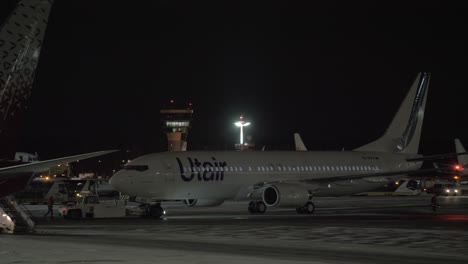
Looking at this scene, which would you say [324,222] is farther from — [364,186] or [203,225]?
[364,186]

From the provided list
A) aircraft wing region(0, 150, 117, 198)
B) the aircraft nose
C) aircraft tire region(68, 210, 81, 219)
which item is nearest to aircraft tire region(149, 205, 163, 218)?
the aircraft nose

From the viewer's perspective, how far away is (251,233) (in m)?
29.9

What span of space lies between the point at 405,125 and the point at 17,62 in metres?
44.9

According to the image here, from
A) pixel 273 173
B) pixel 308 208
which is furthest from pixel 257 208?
pixel 308 208

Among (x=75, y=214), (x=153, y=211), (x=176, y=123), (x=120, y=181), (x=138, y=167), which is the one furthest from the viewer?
(x=176, y=123)

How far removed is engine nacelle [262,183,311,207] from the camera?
46375 mm

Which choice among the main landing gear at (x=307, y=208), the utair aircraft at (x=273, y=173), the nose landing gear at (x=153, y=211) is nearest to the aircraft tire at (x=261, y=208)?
the utair aircraft at (x=273, y=173)

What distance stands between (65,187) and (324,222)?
4227 cm

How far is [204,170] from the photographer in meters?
46.9

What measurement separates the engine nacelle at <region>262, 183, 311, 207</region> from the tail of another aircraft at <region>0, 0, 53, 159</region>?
29006 millimetres

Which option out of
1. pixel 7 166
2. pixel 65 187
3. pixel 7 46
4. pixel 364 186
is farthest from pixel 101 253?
pixel 65 187

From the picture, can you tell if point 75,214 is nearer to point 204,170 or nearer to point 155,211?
point 155,211

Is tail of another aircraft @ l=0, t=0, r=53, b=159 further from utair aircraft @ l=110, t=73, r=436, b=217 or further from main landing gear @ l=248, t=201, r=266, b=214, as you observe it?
main landing gear @ l=248, t=201, r=266, b=214

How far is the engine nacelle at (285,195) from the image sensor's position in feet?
152
